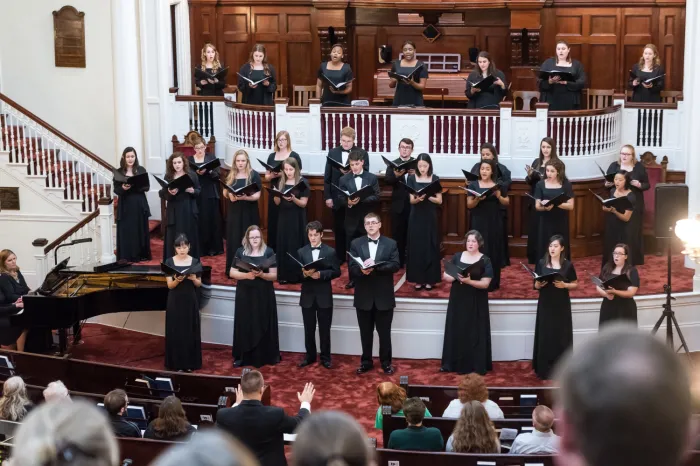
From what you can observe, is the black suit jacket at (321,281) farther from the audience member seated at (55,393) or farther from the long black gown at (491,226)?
the audience member seated at (55,393)

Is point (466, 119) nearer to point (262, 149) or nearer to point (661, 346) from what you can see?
point (262, 149)

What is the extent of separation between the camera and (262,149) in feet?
49.2

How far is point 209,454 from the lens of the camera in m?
1.69

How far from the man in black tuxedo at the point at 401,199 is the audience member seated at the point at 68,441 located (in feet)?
36.8

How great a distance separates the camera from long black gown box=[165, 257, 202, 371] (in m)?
12.1

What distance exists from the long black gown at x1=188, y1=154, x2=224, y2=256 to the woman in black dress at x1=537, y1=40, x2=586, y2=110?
14.1 ft

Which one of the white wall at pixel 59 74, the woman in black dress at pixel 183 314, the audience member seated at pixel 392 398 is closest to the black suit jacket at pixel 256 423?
the audience member seated at pixel 392 398

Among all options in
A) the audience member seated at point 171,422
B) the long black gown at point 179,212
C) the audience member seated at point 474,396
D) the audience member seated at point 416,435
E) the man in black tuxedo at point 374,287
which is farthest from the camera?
the long black gown at point 179,212

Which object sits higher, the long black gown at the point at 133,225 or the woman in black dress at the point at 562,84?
the woman in black dress at the point at 562,84

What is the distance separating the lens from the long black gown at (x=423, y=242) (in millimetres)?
13047

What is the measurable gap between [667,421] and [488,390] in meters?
7.61

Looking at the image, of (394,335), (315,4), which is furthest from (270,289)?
(315,4)

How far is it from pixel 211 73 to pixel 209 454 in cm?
1441

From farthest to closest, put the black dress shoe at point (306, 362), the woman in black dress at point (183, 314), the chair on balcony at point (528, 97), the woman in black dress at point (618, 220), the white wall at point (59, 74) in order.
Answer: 1. the white wall at point (59, 74)
2. the chair on balcony at point (528, 97)
3. the woman in black dress at point (618, 220)
4. the black dress shoe at point (306, 362)
5. the woman in black dress at point (183, 314)
